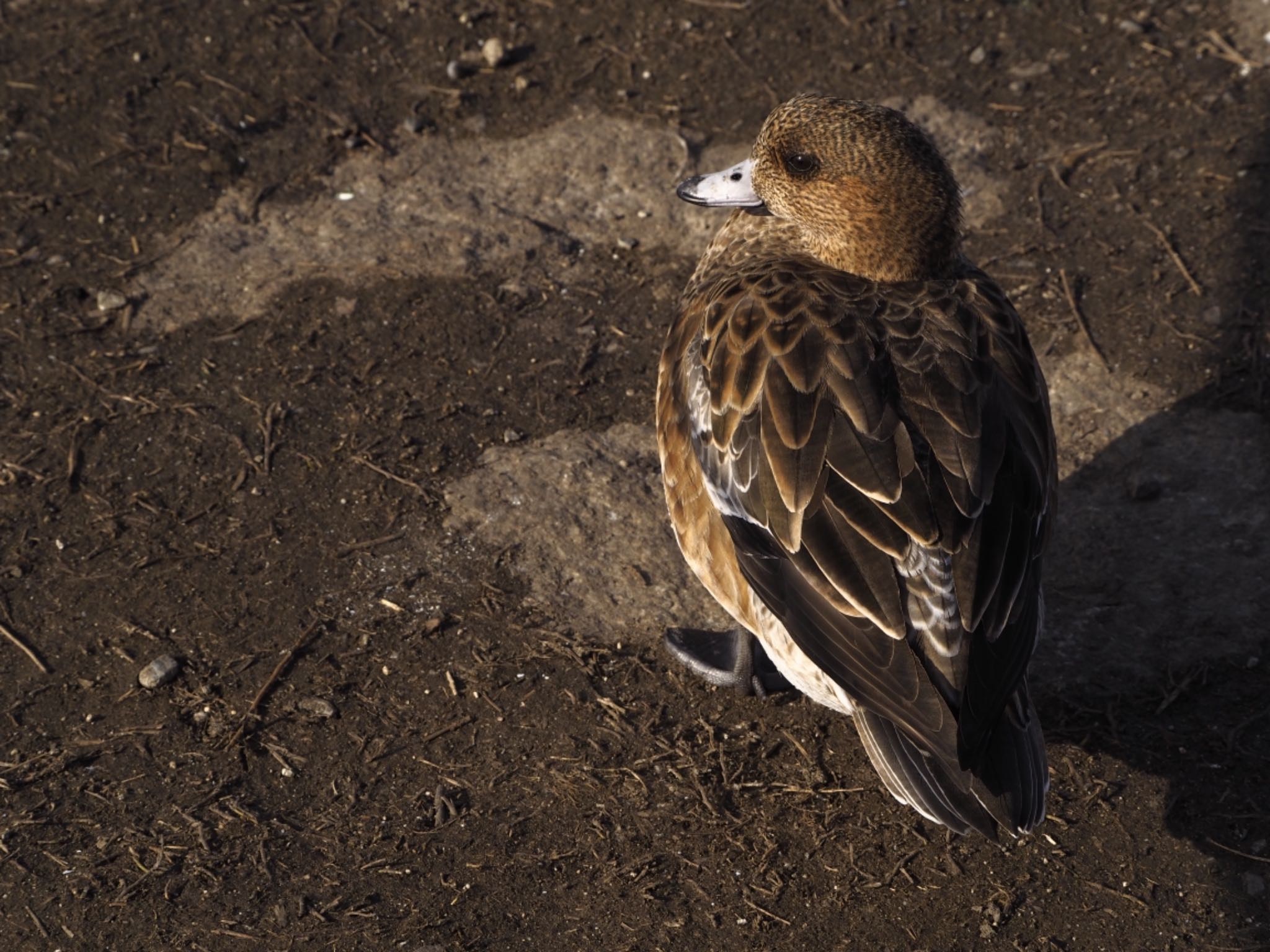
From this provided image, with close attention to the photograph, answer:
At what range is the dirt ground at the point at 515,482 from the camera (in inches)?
144

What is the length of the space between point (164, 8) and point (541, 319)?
2686 millimetres

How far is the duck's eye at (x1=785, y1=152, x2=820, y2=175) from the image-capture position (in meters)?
4.07

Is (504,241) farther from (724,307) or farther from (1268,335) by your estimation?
(1268,335)

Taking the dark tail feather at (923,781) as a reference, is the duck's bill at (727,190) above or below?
above

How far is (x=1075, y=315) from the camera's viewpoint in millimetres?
5340

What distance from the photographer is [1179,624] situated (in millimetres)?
4324

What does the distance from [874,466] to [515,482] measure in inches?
68.4

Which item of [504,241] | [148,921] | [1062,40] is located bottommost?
[148,921]

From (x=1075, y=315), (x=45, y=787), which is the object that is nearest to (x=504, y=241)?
(x=1075, y=315)

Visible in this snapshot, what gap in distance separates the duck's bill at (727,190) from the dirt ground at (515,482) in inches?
36.3

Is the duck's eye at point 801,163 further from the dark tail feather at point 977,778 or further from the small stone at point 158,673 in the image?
the small stone at point 158,673

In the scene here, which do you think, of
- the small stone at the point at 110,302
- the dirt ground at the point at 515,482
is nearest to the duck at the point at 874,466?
the dirt ground at the point at 515,482

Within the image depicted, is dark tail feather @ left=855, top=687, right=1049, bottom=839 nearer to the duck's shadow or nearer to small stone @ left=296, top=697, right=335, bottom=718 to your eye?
the duck's shadow

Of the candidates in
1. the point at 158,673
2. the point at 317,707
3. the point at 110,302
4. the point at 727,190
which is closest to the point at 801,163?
the point at 727,190
